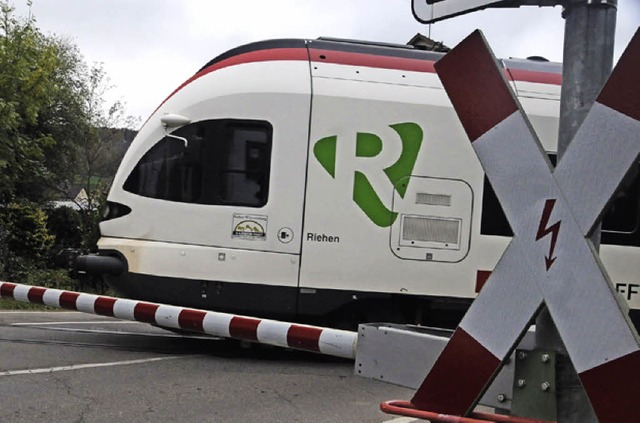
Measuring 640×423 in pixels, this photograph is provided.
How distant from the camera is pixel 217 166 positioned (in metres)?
8.16

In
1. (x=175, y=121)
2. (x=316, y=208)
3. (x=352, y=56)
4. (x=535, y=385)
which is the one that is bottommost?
(x=535, y=385)

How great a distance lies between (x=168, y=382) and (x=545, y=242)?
17.1ft

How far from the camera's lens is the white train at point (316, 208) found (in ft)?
26.3

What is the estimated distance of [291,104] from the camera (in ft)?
26.6

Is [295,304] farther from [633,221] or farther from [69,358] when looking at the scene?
[633,221]

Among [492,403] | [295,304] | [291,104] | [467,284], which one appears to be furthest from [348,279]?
[492,403]

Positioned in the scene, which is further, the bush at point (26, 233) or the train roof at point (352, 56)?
the bush at point (26, 233)

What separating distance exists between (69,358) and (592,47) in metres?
6.45

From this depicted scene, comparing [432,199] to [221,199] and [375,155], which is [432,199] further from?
[221,199]

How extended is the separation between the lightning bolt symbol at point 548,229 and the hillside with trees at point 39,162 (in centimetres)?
1541

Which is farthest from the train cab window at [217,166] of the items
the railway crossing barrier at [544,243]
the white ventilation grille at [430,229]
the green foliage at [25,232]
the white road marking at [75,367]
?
the green foliage at [25,232]

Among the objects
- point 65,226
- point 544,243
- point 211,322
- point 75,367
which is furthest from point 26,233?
point 544,243

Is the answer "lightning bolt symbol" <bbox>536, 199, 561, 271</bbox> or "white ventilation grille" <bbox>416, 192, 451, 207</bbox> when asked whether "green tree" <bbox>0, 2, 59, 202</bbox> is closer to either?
"white ventilation grille" <bbox>416, 192, 451, 207</bbox>

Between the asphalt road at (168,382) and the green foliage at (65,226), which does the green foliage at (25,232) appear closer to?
the green foliage at (65,226)
